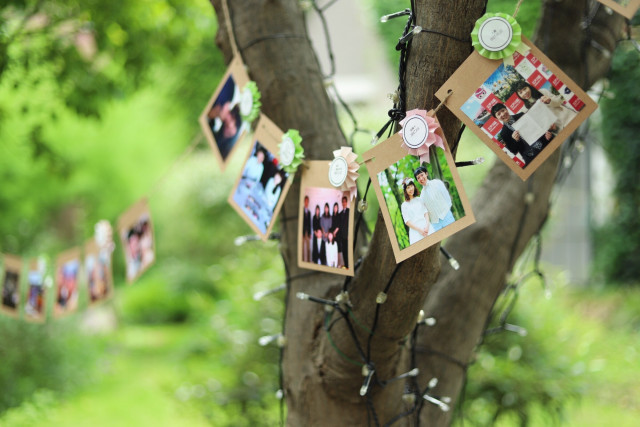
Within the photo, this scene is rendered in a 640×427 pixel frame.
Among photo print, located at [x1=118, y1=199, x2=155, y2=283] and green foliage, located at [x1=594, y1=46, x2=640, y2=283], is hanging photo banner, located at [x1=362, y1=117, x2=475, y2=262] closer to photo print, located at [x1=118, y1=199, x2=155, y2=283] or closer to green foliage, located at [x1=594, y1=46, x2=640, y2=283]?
photo print, located at [x1=118, y1=199, x2=155, y2=283]

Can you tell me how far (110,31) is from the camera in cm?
291

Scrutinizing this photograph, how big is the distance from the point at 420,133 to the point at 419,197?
4.0 inches

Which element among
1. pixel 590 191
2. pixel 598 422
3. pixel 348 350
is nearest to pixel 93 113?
pixel 348 350

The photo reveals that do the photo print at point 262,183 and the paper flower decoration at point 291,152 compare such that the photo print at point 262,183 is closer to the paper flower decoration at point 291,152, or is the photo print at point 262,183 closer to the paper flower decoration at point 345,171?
the paper flower decoration at point 291,152

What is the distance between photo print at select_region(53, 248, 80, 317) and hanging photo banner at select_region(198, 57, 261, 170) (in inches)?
38.5

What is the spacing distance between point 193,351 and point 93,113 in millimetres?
3454

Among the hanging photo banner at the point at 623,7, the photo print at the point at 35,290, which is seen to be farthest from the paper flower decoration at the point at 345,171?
the photo print at the point at 35,290

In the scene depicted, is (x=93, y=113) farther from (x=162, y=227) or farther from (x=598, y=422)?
(x=162, y=227)

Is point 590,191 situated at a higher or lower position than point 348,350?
lower

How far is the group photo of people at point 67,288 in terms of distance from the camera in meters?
2.24

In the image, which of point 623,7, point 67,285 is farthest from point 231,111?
point 67,285

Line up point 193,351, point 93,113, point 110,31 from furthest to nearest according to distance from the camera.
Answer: point 193,351 < point 110,31 < point 93,113

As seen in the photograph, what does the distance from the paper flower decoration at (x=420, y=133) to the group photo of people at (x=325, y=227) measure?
185 mm

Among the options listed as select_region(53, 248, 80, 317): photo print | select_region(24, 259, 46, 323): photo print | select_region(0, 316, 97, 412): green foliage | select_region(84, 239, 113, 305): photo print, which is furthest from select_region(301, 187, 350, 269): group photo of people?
A: select_region(0, 316, 97, 412): green foliage
